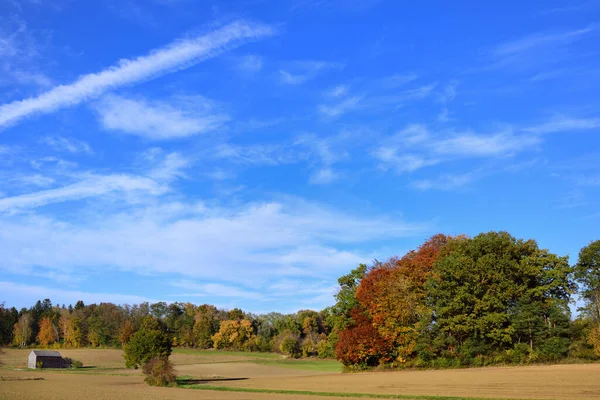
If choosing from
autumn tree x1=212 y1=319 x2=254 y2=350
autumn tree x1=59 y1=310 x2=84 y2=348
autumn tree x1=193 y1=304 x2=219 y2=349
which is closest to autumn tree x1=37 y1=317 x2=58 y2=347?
autumn tree x1=59 y1=310 x2=84 y2=348

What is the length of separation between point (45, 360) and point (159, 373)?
5283 centimetres

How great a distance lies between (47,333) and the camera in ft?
486

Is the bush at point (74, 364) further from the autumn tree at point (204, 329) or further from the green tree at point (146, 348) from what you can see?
the autumn tree at point (204, 329)

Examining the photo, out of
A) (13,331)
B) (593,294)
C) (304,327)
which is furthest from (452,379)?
(13,331)

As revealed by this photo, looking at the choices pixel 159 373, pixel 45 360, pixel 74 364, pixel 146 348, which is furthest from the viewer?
pixel 74 364

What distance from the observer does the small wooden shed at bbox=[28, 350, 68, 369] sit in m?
92.9

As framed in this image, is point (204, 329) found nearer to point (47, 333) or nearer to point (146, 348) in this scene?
point (47, 333)

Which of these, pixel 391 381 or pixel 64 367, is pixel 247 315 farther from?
pixel 391 381

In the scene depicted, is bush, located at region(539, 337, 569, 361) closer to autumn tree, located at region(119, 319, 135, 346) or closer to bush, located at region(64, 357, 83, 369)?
bush, located at region(64, 357, 83, 369)

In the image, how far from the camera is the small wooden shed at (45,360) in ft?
305

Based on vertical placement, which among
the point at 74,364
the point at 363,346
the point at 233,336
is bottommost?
the point at 74,364

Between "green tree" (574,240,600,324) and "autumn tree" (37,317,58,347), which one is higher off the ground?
"green tree" (574,240,600,324)

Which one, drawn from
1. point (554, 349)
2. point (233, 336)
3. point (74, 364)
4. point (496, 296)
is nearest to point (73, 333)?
point (233, 336)

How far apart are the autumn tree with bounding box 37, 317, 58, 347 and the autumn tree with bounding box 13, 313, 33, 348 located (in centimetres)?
368
